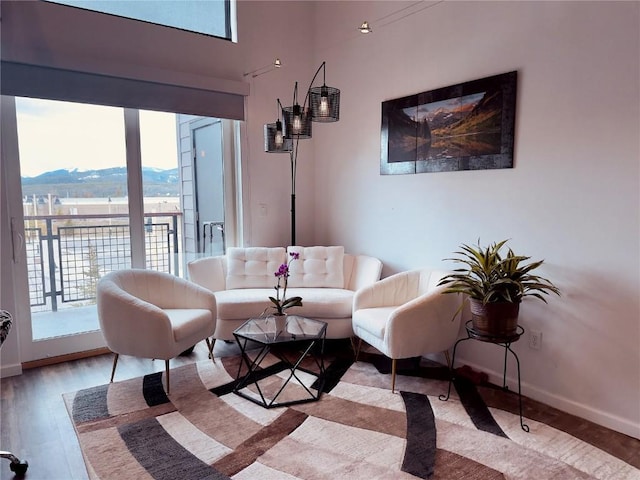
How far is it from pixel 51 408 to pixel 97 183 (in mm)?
1762

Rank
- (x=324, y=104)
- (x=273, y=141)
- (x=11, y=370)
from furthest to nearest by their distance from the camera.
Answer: (x=273, y=141) → (x=11, y=370) → (x=324, y=104)

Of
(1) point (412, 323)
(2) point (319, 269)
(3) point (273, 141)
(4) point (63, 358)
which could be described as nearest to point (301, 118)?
(3) point (273, 141)

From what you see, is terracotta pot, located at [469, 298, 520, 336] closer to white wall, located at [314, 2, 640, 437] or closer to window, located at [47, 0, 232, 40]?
white wall, located at [314, 2, 640, 437]

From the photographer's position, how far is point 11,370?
3.08 meters

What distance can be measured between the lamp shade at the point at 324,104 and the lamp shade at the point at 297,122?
17 centimetres

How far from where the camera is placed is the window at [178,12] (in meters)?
3.36

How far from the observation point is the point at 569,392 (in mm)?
2586

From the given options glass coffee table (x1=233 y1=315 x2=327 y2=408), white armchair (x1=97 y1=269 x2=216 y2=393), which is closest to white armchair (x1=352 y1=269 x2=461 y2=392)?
glass coffee table (x1=233 y1=315 x2=327 y2=408)

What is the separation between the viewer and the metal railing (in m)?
3.31

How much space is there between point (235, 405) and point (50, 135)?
8.17ft

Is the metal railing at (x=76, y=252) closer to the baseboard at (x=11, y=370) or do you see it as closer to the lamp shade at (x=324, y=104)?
the baseboard at (x=11, y=370)

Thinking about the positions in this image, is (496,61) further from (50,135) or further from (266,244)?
(50,135)

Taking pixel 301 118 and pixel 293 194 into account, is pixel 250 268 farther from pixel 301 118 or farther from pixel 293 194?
pixel 301 118

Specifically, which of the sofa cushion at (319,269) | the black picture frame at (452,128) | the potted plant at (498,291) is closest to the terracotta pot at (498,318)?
the potted plant at (498,291)
